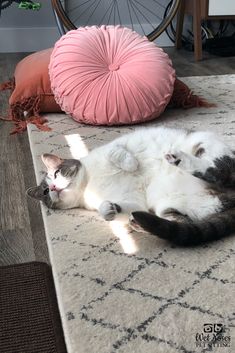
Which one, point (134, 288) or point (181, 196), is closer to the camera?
point (134, 288)

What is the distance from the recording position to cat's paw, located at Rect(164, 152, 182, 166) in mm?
1332

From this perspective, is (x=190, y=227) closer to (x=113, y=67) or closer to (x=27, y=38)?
(x=113, y=67)

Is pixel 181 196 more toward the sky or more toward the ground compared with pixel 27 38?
more toward the sky

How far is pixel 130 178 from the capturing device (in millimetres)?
1402

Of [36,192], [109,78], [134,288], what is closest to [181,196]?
[134,288]

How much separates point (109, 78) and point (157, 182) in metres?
0.89

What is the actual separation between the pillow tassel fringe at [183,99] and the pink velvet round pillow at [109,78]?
0.54 ft

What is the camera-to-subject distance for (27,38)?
398cm

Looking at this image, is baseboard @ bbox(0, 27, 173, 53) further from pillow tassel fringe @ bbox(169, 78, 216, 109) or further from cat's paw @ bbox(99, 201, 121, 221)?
cat's paw @ bbox(99, 201, 121, 221)

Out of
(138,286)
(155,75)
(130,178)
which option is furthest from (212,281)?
A: (155,75)

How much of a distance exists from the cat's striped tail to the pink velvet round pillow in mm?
951

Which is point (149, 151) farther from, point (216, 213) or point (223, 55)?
point (223, 55)

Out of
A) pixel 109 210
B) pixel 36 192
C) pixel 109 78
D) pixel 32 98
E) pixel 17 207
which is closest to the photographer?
pixel 109 210

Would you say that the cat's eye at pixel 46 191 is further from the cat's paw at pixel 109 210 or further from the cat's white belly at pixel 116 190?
the cat's paw at pixel 109 210
